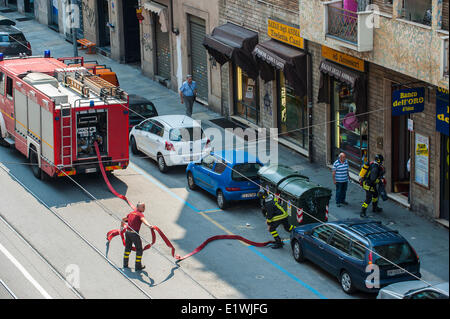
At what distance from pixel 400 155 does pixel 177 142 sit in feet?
21.8

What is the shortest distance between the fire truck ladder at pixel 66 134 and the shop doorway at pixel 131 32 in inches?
697

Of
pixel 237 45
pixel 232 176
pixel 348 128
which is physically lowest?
pixel 232 176

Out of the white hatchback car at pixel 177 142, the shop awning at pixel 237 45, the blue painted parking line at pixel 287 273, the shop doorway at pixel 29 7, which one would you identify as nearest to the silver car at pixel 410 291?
the blue painted parking line at pixel 287 273

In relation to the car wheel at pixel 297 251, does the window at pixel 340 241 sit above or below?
above

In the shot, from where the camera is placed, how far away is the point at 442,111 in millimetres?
21594

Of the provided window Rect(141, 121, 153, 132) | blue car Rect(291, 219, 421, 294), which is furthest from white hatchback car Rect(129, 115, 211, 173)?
blue car Rect(291, 219, 421, 294)

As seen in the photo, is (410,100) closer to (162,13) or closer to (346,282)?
(346,282)

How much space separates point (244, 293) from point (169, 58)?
19.5 metres

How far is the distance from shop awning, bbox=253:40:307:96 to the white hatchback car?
10.5 feet

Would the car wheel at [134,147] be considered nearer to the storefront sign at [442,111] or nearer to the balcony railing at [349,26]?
the balcony railing at [349,26]

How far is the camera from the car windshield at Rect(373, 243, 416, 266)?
18125 mm

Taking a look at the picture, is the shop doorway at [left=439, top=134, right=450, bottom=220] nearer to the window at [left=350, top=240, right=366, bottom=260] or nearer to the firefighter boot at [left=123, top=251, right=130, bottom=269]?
the window at [left=350, top=240, right=366, bottom=260]

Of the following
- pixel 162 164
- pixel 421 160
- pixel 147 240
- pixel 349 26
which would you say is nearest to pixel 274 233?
pixel 147 240

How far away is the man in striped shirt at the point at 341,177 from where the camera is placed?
78.1ft
